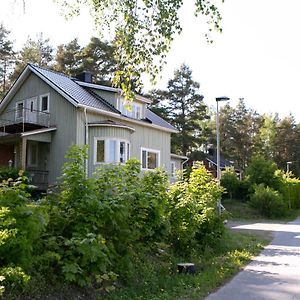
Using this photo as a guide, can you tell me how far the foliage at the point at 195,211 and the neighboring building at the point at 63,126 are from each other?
10.7 m

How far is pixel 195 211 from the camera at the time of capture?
10383mm

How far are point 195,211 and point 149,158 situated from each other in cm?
1805

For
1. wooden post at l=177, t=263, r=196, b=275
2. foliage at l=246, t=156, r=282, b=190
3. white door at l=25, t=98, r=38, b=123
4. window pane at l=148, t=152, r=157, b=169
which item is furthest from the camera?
foliage at l=246, t=156, r=282, b=190

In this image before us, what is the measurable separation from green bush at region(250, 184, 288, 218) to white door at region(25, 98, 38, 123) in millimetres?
17007

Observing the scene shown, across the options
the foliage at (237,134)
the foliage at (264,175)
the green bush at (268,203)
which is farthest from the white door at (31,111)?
the foliage at (237,134)

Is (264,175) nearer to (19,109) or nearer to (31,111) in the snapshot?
A: (31,111)

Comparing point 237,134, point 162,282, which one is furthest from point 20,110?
point 237,134

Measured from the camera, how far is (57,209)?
641 centimetres

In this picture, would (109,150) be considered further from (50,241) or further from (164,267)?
(50,241)

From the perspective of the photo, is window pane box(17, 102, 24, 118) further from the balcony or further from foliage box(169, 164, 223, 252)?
foliage box(169, 164, 223, 252)

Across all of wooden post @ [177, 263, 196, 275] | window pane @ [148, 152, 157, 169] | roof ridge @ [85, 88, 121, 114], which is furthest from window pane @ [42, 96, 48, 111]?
wooden post @ [177, 263, 196, 275]

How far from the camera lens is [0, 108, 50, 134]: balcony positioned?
24.5m

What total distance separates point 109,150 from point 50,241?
1776 centimetres

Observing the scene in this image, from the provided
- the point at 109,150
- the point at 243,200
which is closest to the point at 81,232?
the point at 109,150
